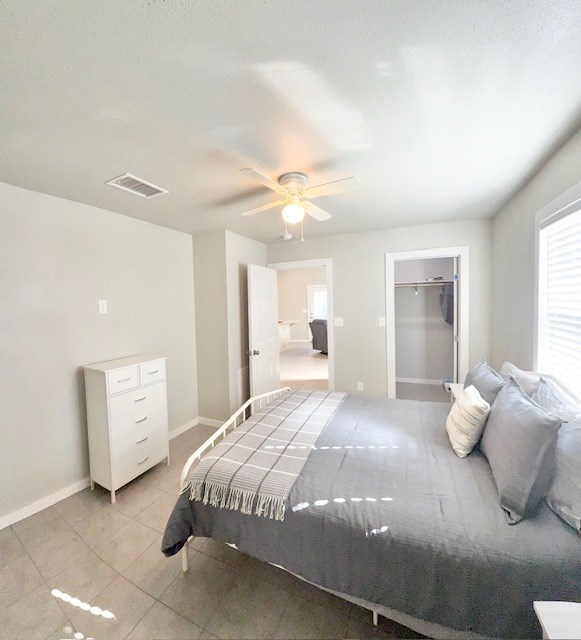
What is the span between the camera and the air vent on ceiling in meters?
1.99

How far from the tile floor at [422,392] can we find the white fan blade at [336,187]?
11.0 ft

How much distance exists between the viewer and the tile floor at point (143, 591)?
1301mm

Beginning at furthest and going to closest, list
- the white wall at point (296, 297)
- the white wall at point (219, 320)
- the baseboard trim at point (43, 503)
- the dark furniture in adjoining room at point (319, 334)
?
the white wall at point (296, 297) < the dark furniture in adjoining room at point (319, 334) < the white wall at point (219, 320) < the baseboard trim at point (43, 503)

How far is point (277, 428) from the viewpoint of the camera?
192cm

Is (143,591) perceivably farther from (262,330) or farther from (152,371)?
(262,330)

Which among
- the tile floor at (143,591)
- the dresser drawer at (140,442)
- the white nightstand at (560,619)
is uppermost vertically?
the white nightstand at (560,619)

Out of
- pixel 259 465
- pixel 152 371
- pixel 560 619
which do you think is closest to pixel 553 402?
pixel 560 619

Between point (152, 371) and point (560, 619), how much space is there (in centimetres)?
274

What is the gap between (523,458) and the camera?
117 cm

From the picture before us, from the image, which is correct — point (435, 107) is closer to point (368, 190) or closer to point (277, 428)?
point (368, 190)

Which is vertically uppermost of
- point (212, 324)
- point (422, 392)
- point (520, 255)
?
point (520, 255)

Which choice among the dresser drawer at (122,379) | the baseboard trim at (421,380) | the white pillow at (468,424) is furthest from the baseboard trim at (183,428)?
the baseboard trim at (421,380)

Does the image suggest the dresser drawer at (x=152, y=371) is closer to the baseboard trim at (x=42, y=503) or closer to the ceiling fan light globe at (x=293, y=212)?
the baseboard trim at (x=42, y=503)

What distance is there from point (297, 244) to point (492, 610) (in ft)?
12.3
